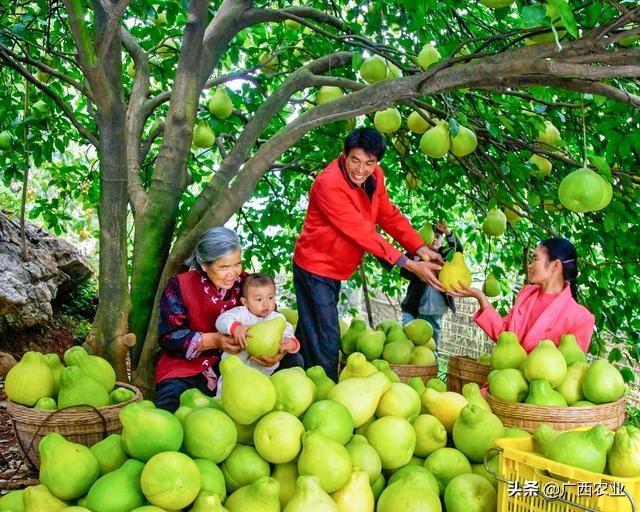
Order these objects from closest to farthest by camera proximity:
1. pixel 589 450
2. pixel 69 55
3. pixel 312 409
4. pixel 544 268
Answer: pixel 589 450 < pixel 312 409 < pixel 544 268 < pixel 69 55

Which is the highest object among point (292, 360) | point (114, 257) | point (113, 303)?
point (114, 257)

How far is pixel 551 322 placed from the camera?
133 inches

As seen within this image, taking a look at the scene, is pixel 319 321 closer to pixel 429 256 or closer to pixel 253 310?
pixel 253 310

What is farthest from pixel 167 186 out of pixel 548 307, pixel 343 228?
pixel 548 307

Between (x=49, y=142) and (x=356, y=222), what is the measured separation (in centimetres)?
265

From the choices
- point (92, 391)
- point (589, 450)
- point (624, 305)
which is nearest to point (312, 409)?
point (589, 450)

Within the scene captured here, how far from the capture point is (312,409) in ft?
6.52

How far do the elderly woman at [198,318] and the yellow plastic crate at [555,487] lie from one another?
1.72 metres

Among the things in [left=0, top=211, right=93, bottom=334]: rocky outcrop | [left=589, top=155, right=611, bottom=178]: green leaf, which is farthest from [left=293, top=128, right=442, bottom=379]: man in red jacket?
[left=0, top=211, right=93, bottom=334]: rocky outcrop

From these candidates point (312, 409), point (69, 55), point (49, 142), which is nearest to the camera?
point (312, 409)

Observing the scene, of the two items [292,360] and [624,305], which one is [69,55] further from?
[624,305]

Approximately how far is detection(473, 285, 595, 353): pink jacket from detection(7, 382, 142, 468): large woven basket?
6.53ft

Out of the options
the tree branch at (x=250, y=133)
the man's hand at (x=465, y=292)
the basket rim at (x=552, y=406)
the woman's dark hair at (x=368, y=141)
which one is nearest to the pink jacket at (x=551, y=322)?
the man's hand at (x=465, y=292)

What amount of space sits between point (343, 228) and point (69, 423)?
1755 millimetres
